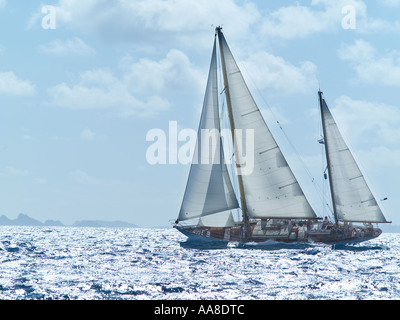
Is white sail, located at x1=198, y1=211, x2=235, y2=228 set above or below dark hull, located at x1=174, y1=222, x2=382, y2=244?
above

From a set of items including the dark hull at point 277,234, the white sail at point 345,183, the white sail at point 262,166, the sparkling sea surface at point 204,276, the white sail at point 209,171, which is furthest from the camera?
the white sail at point 345,183

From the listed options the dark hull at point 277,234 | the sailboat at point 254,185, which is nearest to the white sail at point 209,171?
the sailboat at point 254,185

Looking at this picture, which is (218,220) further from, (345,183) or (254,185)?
(345,183)

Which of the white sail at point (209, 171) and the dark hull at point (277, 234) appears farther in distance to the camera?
the dark hull at point (277, 234)

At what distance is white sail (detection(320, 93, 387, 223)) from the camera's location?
55.6m

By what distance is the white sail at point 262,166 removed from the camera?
50.0 metres

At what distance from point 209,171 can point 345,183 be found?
50.2 feet

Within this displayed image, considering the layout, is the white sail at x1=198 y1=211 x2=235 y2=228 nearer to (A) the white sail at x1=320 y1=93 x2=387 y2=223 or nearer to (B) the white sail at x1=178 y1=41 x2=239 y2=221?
(B) the white sail at x1=178 y1=41 x2=239 y2=221

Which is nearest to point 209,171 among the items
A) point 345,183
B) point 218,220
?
point 218,220

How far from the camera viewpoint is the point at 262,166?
1983 inches

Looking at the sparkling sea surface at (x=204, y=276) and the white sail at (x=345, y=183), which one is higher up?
the white sail at (x=345, y=183)

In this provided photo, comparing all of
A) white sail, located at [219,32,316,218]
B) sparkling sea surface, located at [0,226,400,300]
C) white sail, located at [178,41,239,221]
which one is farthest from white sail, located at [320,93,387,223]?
white sail, located at [178,41,239,221]

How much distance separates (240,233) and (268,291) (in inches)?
1033

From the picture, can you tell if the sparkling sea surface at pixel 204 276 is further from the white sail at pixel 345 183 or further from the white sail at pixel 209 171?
the white sail at pixel 345 183
